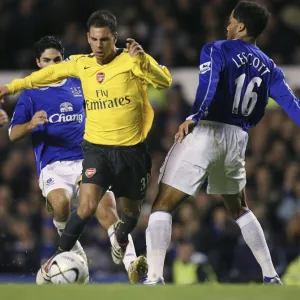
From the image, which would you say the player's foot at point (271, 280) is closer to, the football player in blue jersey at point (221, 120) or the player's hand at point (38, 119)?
the football player in blue jersey at point (221, 120)

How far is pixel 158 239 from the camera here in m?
7.44

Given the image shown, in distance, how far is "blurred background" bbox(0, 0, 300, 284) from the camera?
444 inches

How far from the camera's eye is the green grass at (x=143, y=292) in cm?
544

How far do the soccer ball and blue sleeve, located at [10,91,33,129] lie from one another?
1632 millimetres

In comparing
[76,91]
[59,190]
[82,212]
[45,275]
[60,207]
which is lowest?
[45,275]

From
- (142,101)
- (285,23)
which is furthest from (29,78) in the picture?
(285,23)

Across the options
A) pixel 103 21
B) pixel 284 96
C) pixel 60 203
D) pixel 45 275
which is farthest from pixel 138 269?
pixel 103 21

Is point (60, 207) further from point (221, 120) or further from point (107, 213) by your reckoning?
point (221, 120)

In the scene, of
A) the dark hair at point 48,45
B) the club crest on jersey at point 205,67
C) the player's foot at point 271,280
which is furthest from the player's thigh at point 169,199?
the dark hair at point 48,45

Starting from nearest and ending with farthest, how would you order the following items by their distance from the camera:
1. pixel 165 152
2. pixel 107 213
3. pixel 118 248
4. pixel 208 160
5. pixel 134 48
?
1. pixel 134 48
2. pixel 208 160
3. pixel 118 248
4. pixel 107 213
5. pixel 165 152

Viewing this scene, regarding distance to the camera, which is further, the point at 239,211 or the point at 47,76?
the point at 239,211

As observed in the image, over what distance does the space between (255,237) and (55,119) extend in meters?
2.11

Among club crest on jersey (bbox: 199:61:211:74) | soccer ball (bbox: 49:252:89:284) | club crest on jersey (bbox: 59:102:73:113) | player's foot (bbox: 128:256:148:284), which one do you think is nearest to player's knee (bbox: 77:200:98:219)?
soccer ball (bbox: 49:252:89:284)

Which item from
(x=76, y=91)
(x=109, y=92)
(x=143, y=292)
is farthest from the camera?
(x=76, y=91)
